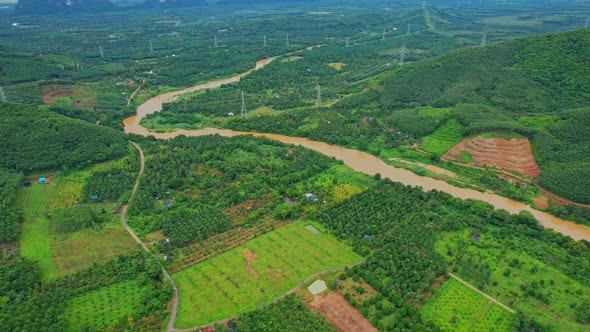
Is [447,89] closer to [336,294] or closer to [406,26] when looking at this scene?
[336,294]

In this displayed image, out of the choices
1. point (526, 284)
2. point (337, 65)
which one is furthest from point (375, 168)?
point (337, 65)

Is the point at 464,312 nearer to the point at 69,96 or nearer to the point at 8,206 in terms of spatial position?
the point at 8,206

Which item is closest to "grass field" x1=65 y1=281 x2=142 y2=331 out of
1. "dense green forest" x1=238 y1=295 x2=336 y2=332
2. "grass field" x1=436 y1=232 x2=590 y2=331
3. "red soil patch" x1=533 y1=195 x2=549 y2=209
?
"dense green forest" x1=238 y1=295 x2=336 y2=332

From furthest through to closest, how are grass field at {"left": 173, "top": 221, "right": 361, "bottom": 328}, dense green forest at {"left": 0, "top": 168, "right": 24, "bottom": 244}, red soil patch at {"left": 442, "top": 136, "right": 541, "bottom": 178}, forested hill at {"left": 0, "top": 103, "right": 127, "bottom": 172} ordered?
red soil patch at {"left": 442, "top": 136, "right": 541, "bottom": 178} < forested hill at {"left": 0, "top": 103, "right": 127, "bottom": 172} < dense green forest at {"left": 0, "top": 168, "right": 24, "bottom": 244} < grass field at {"left": 173, "top": 221, "right": 361, "bottom": 328}

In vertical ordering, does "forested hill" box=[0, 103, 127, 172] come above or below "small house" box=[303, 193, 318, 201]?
above

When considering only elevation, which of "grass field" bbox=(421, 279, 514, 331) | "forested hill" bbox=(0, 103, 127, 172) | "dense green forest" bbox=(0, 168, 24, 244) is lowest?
"grass field" bbox=(421, 279, 514, 331)

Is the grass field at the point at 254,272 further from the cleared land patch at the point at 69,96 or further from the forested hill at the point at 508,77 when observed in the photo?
the cleared land patch at the point at 69,96

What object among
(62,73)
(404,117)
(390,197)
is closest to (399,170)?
(390,197)

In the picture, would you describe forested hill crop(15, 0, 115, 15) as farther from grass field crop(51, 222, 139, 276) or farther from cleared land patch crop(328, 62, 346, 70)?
grass field crop(51, 222, 139, 276)
